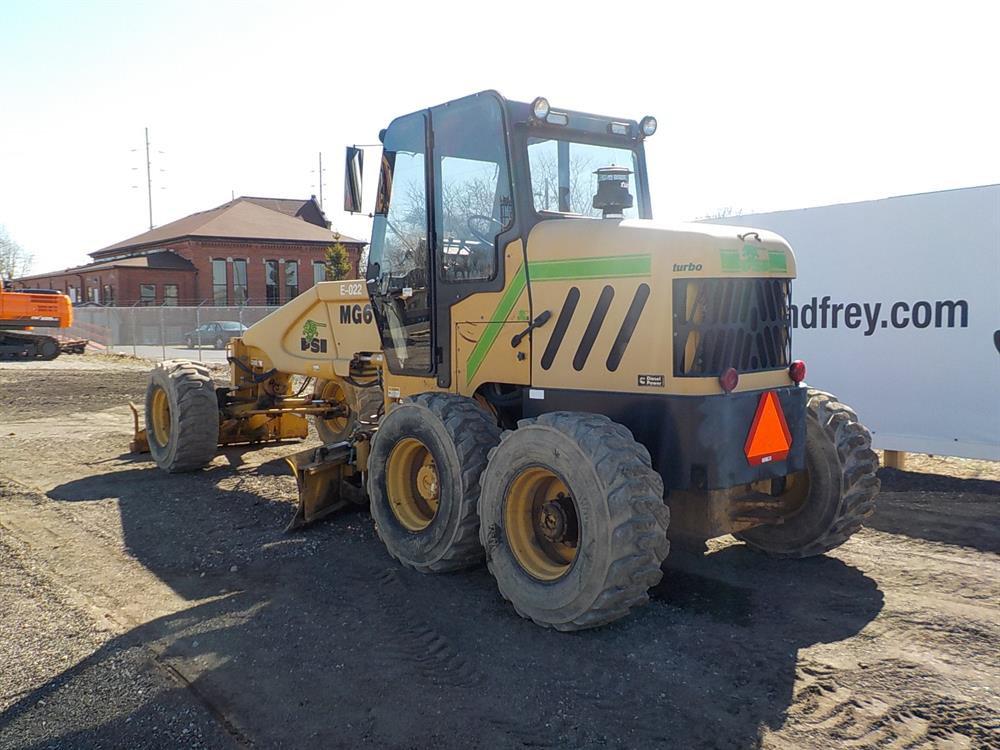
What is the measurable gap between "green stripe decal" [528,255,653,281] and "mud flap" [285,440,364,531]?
2.70 metres

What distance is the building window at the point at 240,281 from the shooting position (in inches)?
1933

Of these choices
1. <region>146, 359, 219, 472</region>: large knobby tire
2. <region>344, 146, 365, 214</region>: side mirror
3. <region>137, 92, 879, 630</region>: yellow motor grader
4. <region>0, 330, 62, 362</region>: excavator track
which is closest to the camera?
<region>137, 92, 879, 630</region>: yellow motor grader

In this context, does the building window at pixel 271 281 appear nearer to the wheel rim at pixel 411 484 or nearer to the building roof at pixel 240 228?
the building roof at pixel 240 228

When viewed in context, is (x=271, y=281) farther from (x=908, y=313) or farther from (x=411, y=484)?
(x=411, y=484)

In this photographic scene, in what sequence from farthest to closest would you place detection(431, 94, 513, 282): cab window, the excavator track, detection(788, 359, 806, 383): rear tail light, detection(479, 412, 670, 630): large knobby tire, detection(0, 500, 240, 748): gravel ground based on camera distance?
the excavator track < detection(431, 94, 513, 282): cab window < detection(788, 359, 806, 383): rear tail light < detection(479, 412, 670, 630): large knobby tire < detection(0, 500, 240, 748): gravel ground

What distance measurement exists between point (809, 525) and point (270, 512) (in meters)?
4.50

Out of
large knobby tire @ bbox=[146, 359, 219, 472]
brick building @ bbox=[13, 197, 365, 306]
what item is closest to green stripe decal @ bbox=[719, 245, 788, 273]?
large knobby tire @ bbox=[146, 359, 219, 472]

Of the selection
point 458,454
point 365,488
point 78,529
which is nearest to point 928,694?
point 458,454

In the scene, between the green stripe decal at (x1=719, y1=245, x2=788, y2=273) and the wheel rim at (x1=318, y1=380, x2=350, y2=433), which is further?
the wheel rim at (x1=318, y1=380, x2=350, y2=433)

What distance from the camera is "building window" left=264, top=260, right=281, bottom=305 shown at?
1951 inches

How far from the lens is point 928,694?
3994mm

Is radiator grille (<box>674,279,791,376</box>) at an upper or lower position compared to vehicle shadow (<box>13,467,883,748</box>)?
upper

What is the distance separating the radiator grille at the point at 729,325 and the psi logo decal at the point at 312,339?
15.3 ft

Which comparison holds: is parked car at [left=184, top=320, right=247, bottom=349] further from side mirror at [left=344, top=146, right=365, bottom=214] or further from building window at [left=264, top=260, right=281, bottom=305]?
side mirror at [left=344, top=146, right=365, bottom=214]
